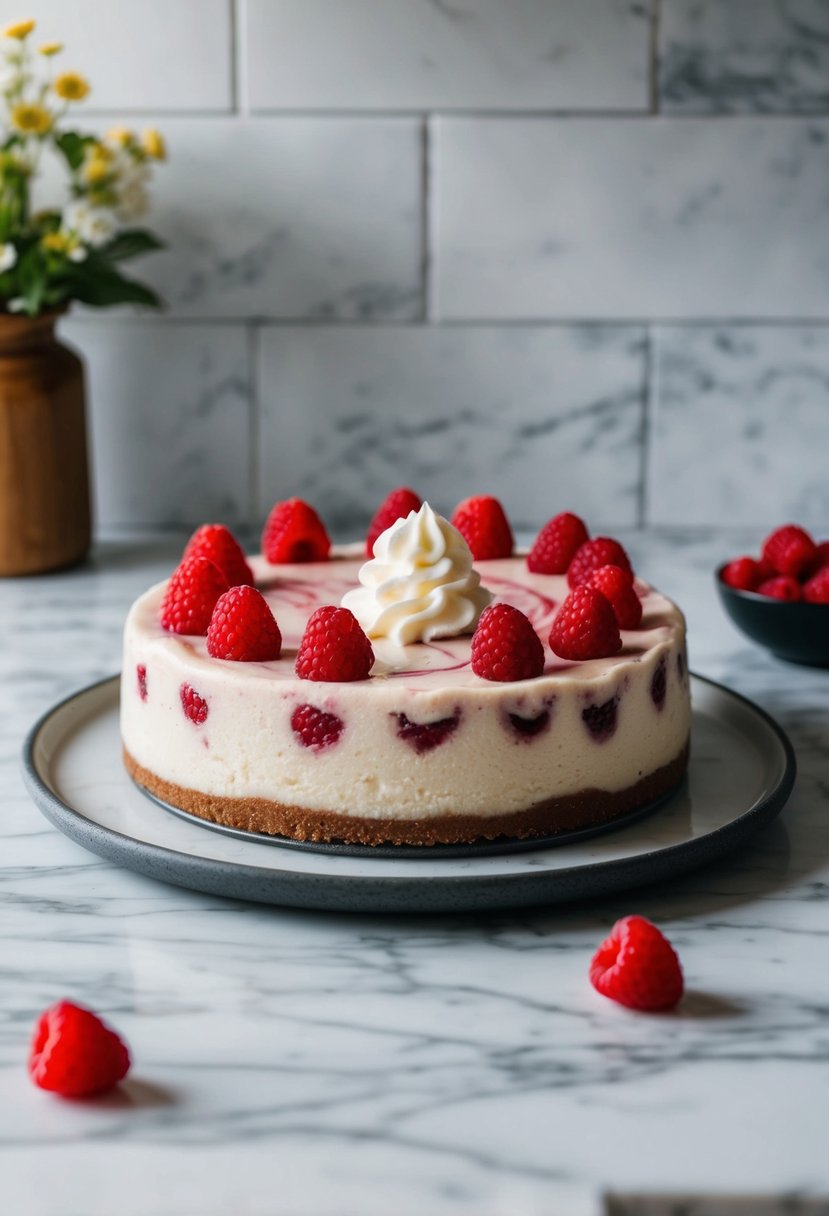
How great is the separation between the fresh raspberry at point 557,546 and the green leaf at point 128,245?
899 mm

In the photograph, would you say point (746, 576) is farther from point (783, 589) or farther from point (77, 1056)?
point (77, 1056)

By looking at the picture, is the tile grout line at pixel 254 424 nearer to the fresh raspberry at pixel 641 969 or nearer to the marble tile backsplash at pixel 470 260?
the marble tile backsplash at pixel 470 260

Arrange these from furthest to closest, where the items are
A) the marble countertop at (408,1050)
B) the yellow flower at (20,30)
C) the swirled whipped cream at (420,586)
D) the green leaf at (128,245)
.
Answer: the green leaf at (128,245) → the yellow flower at (20,30) → the swirled whipped cream at (420,586) → the marble countertop at (408,1050)

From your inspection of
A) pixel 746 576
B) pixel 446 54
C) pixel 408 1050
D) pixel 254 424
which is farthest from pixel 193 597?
pixel 446 54

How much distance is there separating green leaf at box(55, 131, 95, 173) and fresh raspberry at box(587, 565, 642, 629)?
1.13 m

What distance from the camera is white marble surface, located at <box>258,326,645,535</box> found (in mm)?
2408

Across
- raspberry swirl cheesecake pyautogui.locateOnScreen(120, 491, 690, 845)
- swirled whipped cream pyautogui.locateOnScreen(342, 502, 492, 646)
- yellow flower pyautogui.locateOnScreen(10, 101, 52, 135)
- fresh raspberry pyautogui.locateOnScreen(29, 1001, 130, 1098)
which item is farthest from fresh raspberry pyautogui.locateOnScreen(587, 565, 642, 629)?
yellow flower pyautogui.locateOnScreen(10, 101, 52, 135)

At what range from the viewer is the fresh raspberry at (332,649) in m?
1.23

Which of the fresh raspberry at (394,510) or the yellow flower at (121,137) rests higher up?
the yellow flower at (121,137)

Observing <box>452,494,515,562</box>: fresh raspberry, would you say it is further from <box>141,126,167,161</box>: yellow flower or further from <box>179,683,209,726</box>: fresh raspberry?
<box>141,126,167,161</box>: yellow flower

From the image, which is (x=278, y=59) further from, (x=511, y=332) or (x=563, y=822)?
(x=563, y=822)

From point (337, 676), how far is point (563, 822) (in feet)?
0.75

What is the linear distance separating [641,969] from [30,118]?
5.00ft

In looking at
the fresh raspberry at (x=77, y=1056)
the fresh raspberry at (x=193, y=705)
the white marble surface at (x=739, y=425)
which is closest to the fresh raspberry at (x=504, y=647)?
the fresh raspberry at (x=193, y=705)
